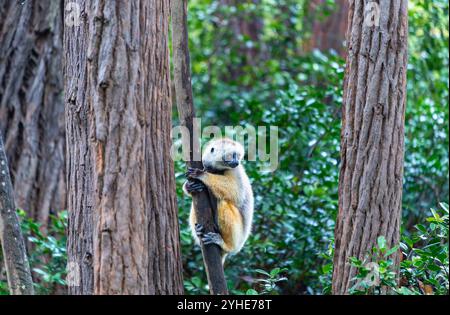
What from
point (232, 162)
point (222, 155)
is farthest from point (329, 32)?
point (232, 162)

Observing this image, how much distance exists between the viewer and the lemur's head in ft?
19.5

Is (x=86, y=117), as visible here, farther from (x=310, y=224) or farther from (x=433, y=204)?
(x=433, y=204)

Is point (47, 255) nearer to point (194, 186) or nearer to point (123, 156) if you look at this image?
point (194, 186)

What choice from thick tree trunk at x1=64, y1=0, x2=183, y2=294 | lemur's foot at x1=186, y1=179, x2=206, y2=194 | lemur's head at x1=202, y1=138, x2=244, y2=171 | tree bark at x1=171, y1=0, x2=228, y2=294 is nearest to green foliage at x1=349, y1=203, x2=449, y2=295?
tree bark at x1=171, y1=0, x2=228, y2=294

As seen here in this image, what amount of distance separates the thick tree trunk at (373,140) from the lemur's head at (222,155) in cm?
132

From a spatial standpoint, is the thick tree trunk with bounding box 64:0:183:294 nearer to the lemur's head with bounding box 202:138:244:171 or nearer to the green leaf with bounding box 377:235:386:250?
the lemur's head with bounding box 202:138:244:171

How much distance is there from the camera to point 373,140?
4.77 meters

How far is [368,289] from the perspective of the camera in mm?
4484

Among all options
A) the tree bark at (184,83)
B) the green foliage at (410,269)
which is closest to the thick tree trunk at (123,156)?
the tree bark at (184,83)

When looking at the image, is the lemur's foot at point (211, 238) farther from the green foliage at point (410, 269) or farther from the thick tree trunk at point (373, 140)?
the green foliage at point (410, 269)

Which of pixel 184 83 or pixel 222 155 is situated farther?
pixel 222 155

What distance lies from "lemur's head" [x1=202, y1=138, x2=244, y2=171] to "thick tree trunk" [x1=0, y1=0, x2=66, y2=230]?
2.88 metres

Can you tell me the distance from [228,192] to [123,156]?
1.87m
